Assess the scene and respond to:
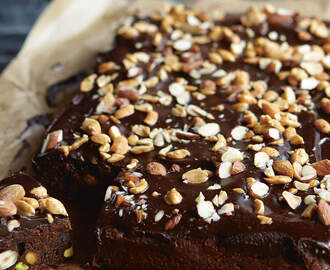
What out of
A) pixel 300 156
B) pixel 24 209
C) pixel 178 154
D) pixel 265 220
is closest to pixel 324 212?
pixel 265 220

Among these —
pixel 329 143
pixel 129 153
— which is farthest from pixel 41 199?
pixel 329 143

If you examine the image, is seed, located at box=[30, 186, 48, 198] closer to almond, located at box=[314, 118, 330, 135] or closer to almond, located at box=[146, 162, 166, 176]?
almond, located at box=[146, 162, 166, 176]

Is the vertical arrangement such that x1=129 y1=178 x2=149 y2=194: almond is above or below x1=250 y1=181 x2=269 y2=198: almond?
above

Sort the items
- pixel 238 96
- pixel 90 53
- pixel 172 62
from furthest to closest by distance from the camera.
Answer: pixel 90 53
pixel 172 62
pixel 238 96

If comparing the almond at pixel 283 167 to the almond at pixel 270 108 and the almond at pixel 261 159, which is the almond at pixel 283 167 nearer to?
the almond at pixel 261 159

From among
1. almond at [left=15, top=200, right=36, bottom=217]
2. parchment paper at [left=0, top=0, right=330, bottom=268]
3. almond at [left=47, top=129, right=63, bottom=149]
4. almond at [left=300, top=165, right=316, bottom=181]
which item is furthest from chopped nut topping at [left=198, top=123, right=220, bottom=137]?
parchment paper at [left=0, top=0, right=330, bottom=268]

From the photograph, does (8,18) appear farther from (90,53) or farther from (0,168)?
(0,168)
